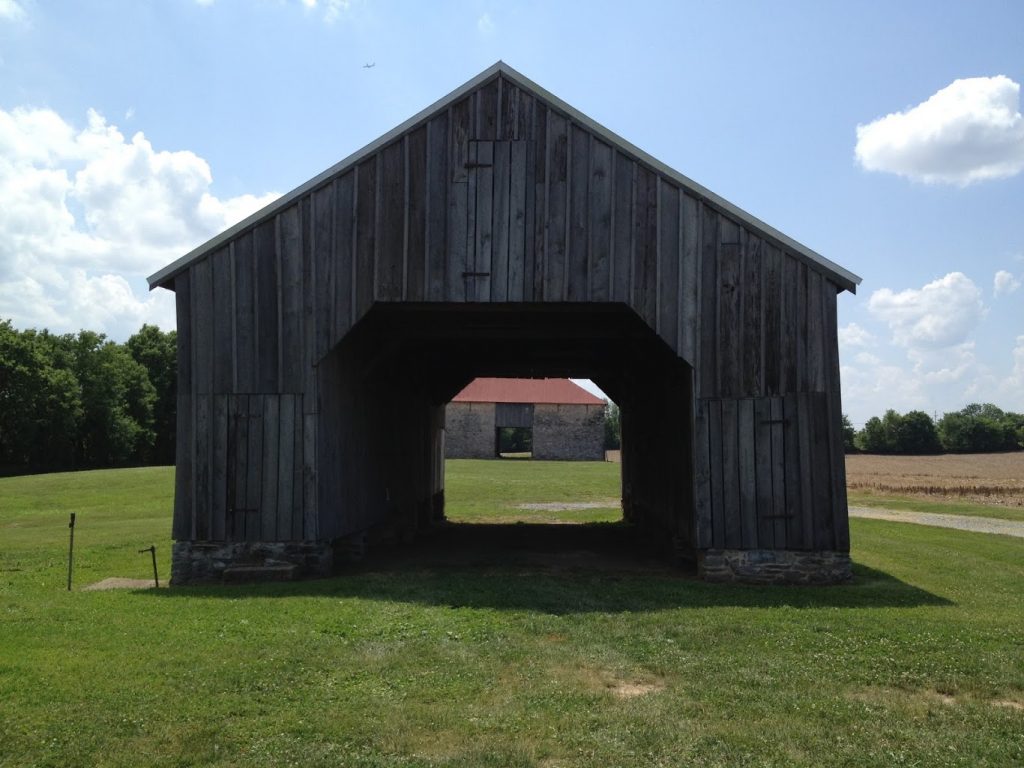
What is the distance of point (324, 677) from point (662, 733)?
123 inches

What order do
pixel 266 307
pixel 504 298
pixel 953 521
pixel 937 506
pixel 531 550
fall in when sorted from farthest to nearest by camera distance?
pixel 937 506 → pixel 953 521 → pixel 531 550 → pixel 266 307 → pixel 504 298

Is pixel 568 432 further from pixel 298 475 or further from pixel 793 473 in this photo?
pixel 298 475

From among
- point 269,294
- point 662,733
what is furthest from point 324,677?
point 269,294

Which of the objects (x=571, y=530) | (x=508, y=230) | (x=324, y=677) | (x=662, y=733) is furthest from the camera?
(x=571, y=530)

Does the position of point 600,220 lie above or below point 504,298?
above

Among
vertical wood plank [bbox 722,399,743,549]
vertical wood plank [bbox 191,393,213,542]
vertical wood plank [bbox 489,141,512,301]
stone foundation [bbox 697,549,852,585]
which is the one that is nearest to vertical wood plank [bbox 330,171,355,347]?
vertical wood plank [bbox 489,141,512,301]

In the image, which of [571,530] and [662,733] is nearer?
[662,733]

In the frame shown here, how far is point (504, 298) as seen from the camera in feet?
43.0

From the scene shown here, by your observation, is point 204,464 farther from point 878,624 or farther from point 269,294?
point 878,624

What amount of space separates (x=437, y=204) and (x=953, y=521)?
67.2 ft

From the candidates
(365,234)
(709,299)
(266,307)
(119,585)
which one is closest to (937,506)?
(709,299)

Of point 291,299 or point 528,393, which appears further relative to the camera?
point 528,393

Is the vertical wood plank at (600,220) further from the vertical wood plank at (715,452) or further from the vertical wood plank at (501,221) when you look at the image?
the vertical wood plank at (715,452)

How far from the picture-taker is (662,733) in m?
6.29
